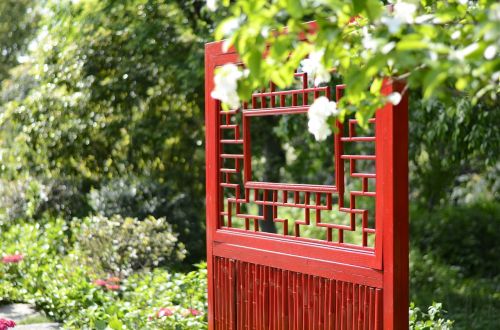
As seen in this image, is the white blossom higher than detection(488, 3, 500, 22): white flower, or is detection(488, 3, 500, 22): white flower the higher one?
the white blossom

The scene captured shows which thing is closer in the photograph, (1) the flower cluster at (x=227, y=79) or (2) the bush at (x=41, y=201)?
(1) the flower cluster at (x=227, y=79)

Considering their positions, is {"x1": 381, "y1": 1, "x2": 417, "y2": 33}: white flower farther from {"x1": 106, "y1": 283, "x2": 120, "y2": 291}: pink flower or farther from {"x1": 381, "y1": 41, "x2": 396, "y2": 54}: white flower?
{"x1": 106, "y1": 283, "x2": 120, "y2": 291}: pink flower

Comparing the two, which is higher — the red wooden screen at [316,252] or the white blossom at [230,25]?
the white blossom at [230,25]

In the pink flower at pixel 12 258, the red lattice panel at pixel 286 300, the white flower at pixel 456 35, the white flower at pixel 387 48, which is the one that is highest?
the white flower at pixel 456 35

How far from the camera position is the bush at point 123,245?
719 centimetres

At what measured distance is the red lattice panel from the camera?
146 inches

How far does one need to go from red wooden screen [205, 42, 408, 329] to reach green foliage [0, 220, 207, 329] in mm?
808

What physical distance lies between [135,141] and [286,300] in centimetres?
482

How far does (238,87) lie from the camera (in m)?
2.35

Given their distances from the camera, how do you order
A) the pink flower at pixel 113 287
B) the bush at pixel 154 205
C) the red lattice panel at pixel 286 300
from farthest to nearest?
the bush at pixel 154 205 → the pink flower at pixel 113 287 → the red lattice panel at pixel 286 300

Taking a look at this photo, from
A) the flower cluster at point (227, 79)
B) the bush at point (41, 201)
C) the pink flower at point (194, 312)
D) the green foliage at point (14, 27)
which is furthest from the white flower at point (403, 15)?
the green foliage at point (14, 27)

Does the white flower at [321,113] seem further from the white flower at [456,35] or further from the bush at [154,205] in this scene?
the bush at [154,205]

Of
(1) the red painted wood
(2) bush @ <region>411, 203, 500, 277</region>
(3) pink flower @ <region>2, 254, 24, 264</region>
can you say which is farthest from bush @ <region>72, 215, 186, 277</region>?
(1) the red painted wood

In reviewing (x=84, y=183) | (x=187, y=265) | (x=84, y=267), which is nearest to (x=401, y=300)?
(x=84, y=267)
